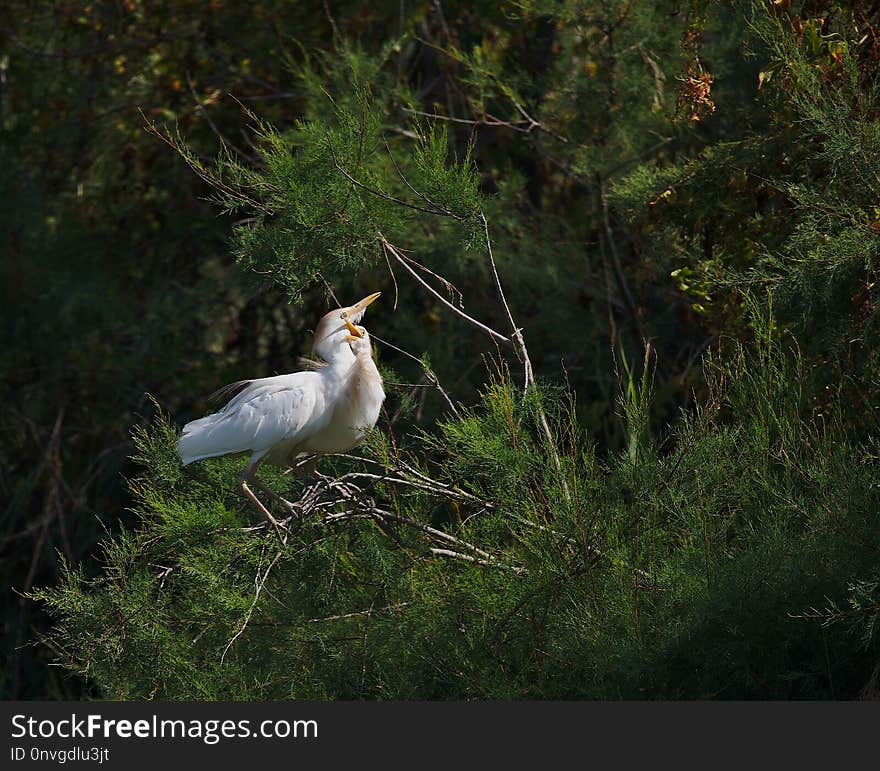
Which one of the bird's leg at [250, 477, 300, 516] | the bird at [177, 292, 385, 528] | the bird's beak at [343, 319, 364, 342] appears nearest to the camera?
the bird's leg at [250, 477, 300, 516]

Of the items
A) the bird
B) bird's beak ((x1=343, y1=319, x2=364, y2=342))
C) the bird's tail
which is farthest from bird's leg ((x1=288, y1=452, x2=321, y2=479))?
bird's beak ((x1=343, y1=319, x2=364, y2=342))

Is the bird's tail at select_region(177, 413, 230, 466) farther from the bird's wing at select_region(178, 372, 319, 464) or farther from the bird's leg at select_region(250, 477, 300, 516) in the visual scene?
the bird's leg at select_region(250, 477, 300, 516)

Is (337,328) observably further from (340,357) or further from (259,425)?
(259,425)

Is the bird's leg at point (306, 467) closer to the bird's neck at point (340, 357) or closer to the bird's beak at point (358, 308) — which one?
the bird's neck at point (340, 357)

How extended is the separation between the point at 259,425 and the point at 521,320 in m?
2.01

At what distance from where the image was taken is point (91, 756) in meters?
2.58

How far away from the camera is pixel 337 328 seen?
316 cm

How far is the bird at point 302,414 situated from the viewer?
2969mm

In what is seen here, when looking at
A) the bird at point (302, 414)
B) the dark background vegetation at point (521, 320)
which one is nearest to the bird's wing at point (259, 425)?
the bird at point (302, 414)

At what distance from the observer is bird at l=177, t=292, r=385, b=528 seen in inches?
Result: 117

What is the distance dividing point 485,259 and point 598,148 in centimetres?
62

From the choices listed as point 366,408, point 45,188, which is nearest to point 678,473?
point 366,408

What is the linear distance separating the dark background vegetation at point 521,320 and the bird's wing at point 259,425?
21cm

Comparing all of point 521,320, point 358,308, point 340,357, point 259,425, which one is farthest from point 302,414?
point 521,320
